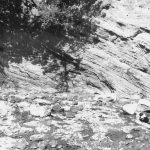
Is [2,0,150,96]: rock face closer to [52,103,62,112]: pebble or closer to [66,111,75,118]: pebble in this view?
[52,103,62,112]: pebble

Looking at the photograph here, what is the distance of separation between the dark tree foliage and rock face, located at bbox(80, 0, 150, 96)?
19.4 inches

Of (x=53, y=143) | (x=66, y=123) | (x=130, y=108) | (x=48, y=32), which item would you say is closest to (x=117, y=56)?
(x=130, y=108)

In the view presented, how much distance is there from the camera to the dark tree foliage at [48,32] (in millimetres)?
11172

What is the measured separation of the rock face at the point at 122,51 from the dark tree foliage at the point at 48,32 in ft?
1.62

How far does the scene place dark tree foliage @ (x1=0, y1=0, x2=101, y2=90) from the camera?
11.2 m

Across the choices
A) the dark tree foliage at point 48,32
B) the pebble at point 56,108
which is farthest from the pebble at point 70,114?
the dark tree foliage at point 48,32

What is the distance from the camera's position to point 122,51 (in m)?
10.8

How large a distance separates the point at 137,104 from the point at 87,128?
6.58ft

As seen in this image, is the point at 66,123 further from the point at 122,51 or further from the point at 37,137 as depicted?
the point at 122,51

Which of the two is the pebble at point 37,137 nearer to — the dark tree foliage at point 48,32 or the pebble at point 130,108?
the pebble at point 130,108

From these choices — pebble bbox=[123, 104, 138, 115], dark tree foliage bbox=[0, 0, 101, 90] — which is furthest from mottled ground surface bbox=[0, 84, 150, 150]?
dark tree foliage bbox=[0, 0, 101, 90]

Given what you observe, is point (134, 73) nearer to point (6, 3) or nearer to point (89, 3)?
point (89, 3)

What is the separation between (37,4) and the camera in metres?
11.5

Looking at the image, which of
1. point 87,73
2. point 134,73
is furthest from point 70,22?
point 134,73
